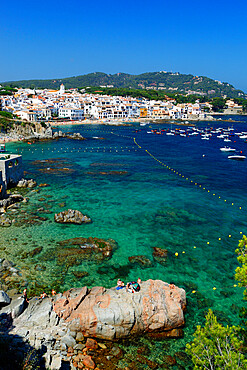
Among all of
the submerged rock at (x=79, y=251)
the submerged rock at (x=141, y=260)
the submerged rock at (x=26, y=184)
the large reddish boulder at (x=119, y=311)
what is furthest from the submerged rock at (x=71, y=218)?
the submerged rock at (x=26, y=184)

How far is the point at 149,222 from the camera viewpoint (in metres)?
27.8

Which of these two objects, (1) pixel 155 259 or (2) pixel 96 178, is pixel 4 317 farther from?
(2) pixel 96 178

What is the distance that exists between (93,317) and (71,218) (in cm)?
1381

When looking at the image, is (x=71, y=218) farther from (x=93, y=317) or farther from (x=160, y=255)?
(x=93, y=317)

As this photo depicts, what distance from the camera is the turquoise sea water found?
1848 centimetres

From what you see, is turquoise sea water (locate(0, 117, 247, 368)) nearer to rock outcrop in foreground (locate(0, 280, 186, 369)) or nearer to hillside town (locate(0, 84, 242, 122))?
rock outcrop in foreground (locate(0, 280, 186, 369))

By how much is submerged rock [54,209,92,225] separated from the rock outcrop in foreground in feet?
38.0

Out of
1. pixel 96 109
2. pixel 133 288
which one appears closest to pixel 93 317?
pixel 133 288

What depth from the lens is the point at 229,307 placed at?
1669 centimetres

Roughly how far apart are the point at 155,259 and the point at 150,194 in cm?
1603

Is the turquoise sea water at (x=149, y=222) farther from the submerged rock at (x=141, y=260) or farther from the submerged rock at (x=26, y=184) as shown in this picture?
the submerged rock at (x=26, y=184)

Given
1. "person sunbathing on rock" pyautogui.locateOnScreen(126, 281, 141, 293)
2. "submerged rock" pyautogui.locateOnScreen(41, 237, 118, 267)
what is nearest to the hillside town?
"submerged rock" pyautogui.locateOnScreen(41, 237, 118, 267)

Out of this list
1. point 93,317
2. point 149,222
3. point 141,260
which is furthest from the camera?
point 149,222

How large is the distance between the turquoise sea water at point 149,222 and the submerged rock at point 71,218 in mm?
676
